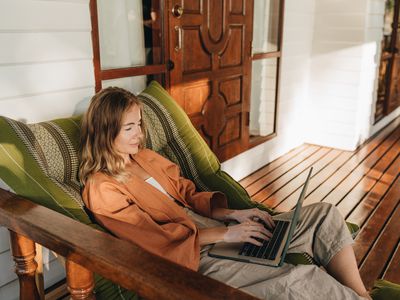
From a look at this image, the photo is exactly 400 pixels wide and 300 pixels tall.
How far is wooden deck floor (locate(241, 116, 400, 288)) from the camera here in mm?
2576

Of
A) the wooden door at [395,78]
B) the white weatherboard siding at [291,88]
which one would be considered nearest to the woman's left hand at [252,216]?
the white weatherboard siding at [291,88]

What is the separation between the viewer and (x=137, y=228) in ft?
4.98

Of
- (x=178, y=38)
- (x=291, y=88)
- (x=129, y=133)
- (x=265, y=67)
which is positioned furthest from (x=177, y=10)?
(x=291, y=88)

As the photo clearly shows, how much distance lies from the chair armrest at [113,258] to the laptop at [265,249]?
575mm

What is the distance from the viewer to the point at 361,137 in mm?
4898

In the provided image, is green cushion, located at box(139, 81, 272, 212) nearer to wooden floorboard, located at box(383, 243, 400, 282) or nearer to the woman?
the woman

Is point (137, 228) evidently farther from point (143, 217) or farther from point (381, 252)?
point (381, 252)

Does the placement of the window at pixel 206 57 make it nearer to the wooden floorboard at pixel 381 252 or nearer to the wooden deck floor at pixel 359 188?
the wooden deck floor at pixel 359 188

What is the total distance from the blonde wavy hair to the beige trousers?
19.3 inches

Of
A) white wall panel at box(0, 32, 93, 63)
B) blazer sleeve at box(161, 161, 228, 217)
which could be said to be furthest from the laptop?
white wall panel at box(0, 32, 93, 63)

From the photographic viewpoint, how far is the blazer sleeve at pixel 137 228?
4.96 ft

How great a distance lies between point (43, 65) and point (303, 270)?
1.43 meters

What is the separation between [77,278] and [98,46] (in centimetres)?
141

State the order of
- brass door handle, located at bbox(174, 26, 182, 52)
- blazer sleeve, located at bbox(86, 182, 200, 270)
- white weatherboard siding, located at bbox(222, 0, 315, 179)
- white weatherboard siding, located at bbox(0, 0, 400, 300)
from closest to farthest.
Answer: blazer sleeve, located at bbox(86, 182, 200, 270)
brass door handle, located at bbox(174, 26, 182, 52)
white weatherboard siding, located at bbox(222, 0, 315, 179)
white weatherboard siding, located at bbox(0, 0, 400, 300)
